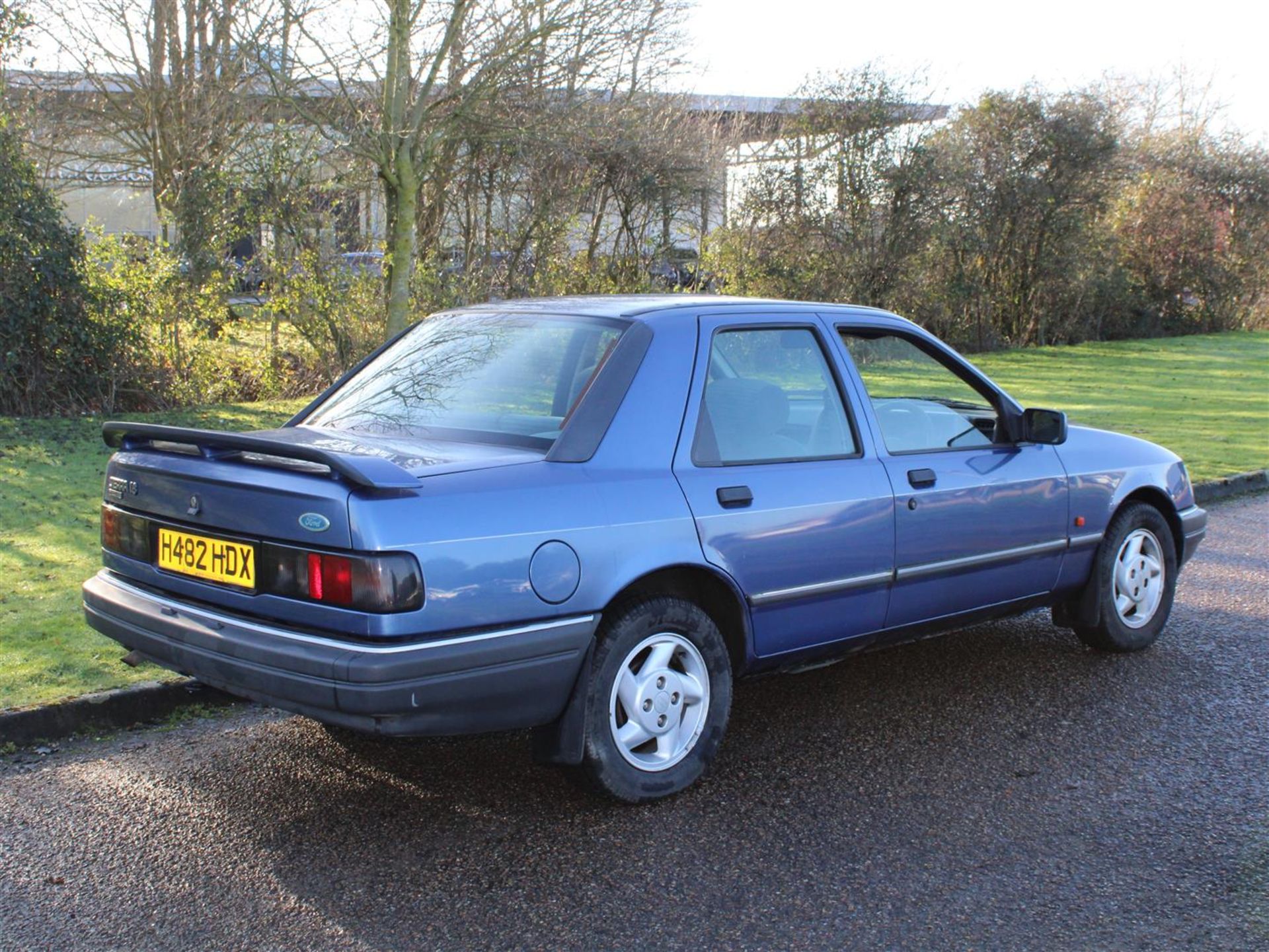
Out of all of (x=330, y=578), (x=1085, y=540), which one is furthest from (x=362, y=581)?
(x=1085, y=540)

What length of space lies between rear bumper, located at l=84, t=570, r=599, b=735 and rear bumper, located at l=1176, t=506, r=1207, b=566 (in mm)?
3708

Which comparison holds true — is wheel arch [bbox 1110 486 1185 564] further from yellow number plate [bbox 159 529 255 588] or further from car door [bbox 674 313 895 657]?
yellow number plate [bbox 159 529 255 588]

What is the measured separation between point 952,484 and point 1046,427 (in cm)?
67

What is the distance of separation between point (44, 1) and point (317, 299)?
6010 mm

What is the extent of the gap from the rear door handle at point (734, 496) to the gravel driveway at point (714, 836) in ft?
3.20

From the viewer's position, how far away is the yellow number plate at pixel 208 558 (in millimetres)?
3783

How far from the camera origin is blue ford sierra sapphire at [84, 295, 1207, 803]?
358 cm

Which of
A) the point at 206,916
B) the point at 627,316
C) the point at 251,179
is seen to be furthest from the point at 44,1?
the point at 206,916

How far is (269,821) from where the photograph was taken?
3.96 m

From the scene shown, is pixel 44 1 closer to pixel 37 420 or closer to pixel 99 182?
pixel 99 182

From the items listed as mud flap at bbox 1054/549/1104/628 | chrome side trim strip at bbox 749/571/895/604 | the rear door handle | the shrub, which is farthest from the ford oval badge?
the shrub

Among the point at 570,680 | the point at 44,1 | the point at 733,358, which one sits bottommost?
the point at 570,680

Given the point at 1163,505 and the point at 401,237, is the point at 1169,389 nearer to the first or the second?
the point at 401,237

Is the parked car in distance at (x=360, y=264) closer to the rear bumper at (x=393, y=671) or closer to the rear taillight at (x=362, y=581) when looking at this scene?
the rear bumper at (x=393, y=671)
